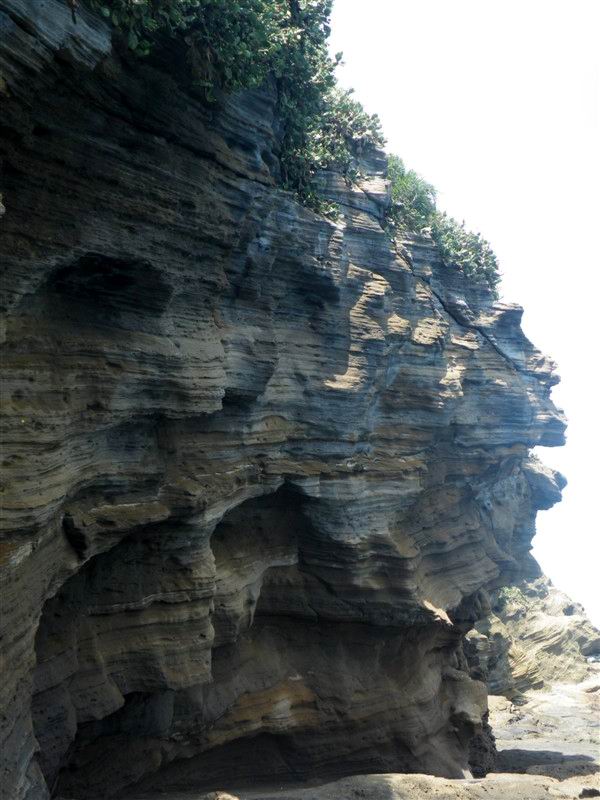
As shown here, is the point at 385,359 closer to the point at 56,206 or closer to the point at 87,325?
the point at 87,325

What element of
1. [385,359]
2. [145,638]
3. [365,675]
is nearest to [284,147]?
[385,359]

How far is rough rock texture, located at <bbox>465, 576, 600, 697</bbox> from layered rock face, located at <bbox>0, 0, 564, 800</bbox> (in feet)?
46.3

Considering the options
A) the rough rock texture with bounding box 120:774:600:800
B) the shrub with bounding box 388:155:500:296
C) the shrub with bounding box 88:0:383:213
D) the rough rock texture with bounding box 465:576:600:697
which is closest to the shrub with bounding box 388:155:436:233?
the shrub with bounding box 388:155:500:296

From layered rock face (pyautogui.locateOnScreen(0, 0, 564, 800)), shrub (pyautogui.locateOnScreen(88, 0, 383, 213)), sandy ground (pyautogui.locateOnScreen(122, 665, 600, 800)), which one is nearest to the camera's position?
layered rock face (pyautogui.locateOnScreen(0, 0, 564, 800))

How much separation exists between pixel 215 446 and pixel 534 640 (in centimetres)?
3319

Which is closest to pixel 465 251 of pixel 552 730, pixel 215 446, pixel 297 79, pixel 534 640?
pixel 297 79

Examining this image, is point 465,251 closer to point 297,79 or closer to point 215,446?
point 297,79

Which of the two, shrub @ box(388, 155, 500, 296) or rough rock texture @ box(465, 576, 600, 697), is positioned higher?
shrub @ box(388, 155, 500, 296)

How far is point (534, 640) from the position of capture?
139 ft

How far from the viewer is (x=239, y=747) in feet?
60.8

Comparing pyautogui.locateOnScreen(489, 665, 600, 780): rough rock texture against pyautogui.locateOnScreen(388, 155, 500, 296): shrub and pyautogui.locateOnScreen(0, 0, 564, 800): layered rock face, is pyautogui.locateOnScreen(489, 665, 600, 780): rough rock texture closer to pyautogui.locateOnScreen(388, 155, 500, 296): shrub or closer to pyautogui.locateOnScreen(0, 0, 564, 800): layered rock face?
pyautogui.locateOnScreen(0, 0, 564, 800): layered rock face

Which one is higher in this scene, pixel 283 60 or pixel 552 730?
pixel 283 60

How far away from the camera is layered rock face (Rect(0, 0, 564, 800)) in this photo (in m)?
11.0

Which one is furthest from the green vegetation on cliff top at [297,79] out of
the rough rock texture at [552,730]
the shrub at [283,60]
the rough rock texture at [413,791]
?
the rough rock texture at [552,730]
